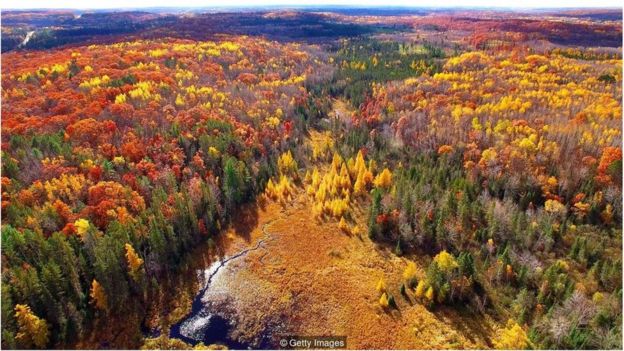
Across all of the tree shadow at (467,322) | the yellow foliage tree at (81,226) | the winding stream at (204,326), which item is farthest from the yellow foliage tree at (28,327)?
the tree shadow at (467,322)

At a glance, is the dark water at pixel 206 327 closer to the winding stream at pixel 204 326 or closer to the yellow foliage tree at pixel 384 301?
the winding stream at pixel 204 326

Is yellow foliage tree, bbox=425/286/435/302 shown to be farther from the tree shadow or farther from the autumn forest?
the tree shadow

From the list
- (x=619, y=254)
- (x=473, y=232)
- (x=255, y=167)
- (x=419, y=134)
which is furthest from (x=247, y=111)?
(x=619, y=254)

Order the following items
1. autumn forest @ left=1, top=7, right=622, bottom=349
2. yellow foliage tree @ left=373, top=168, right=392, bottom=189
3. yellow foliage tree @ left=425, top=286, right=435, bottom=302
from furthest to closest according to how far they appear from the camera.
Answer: yellow foliage tree @ left=373, top=168, right=392, bottom=189 → yellow foliage tree @ left=425, top=286, right=435, bottom=302 → autumn forest @ left=1, top=7, right=622, bottom=349

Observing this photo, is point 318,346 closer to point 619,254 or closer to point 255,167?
point 255,167

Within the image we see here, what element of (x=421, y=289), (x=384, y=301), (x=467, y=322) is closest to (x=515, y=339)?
(x=467, y=322)

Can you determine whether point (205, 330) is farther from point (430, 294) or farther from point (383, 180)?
point (383, 180)

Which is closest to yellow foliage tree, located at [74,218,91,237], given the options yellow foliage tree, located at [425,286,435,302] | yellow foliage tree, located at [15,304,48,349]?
yellow foliage tree, located at [15,304,48,349]

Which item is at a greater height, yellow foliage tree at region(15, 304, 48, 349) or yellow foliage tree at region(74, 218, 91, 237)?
yellow foliage tree at region(74, 218, 91, 237)
